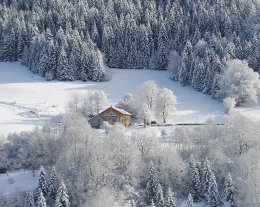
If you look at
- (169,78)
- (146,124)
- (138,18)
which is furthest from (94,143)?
(138,18)

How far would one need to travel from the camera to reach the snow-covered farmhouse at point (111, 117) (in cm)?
9400

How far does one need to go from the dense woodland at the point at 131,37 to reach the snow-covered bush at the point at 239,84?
2.34m

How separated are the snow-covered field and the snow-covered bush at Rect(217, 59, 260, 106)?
2.52 metres

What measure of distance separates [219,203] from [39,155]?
76.1 feet

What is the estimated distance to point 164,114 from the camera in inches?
3873

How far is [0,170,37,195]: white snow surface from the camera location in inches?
2785

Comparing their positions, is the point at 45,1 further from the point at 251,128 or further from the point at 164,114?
the point at 251,128

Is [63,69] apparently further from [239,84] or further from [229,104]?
[229,104]

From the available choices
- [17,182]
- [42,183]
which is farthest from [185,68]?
[42,183]

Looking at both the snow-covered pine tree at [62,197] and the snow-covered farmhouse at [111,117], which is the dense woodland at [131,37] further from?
the snow-covered pine tree at [62,197]

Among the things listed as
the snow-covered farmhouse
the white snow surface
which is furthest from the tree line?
the snow-covered farmhouse

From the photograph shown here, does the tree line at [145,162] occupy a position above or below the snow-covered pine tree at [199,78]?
below

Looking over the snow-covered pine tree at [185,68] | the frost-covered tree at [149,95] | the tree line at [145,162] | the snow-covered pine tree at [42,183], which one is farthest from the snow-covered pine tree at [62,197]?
the snow-covered pine tree at [185,68]

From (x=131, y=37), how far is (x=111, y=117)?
41078 mm
